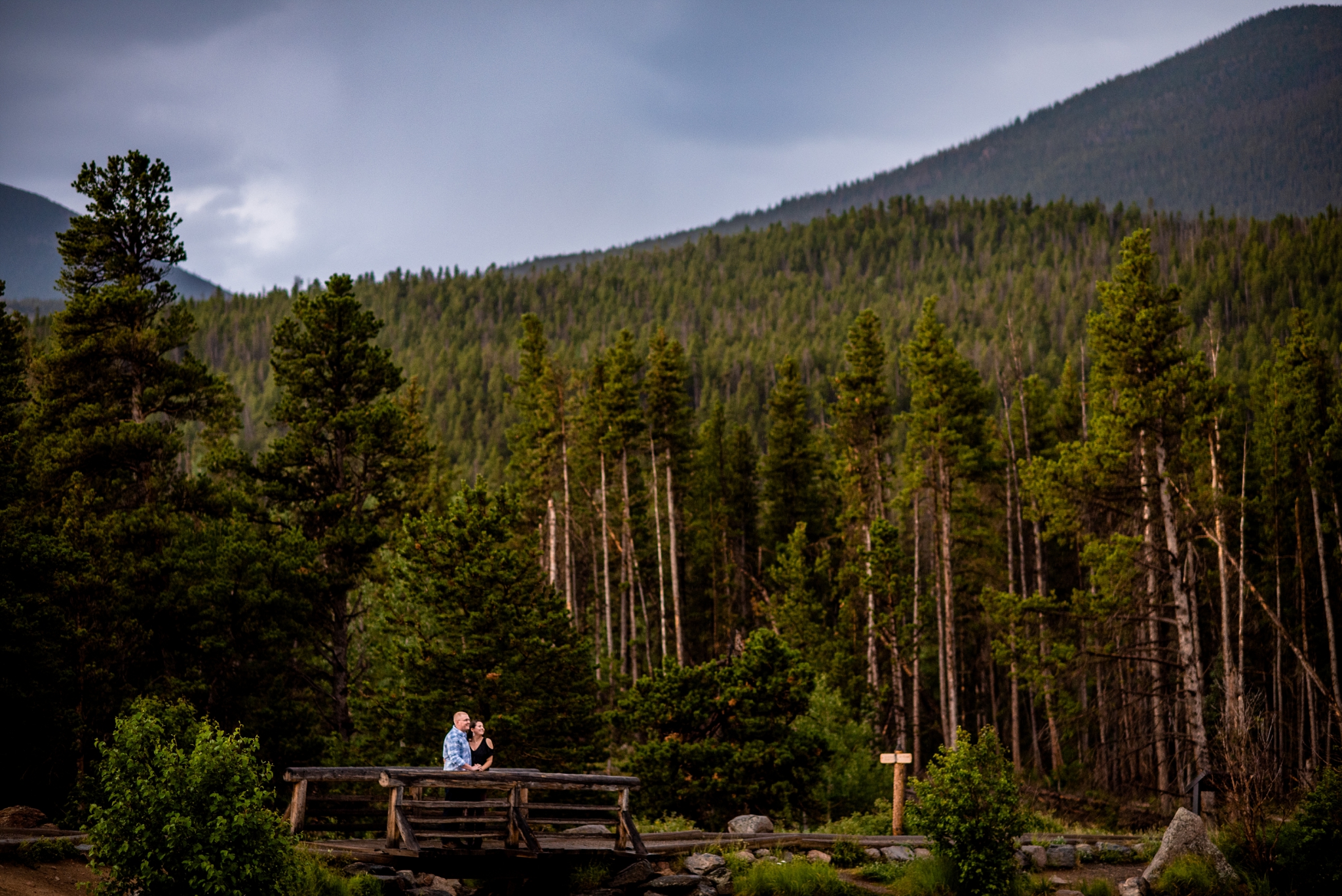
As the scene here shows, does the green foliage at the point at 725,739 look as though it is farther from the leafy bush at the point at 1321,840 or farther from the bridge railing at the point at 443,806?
the leafy bush at the point at 1321,840

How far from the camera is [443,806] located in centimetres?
1312

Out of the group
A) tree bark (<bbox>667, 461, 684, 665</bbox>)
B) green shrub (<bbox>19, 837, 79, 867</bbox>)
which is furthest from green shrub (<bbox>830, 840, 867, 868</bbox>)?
tree bark (<bbox>667, 461, 684, 665</bbox>)

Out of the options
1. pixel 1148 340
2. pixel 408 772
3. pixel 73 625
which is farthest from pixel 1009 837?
pixel 73 625

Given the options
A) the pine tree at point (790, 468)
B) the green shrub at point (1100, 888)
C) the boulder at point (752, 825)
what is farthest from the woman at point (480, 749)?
the pine tree at point (790, 468)

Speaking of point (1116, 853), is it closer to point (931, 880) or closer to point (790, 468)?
point (931, 880)

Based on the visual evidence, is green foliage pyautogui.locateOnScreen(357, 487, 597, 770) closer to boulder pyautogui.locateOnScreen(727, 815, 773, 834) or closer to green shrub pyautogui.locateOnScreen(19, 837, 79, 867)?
boulder pyautogui.locateOnScreen(727, 815, 773, 834)

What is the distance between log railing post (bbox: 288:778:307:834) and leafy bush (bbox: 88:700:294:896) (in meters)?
2.87

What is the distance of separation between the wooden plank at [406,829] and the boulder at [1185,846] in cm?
963

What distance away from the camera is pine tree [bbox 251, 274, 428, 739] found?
25.2m

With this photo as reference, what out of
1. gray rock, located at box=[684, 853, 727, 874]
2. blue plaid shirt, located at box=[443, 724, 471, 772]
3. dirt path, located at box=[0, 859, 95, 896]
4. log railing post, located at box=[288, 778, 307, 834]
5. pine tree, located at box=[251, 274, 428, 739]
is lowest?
gray rock, located at box=[684, 853, 727, 874]

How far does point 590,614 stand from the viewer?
157 feet

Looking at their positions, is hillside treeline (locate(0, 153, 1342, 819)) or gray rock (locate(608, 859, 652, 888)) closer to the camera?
gray rock (locate(608, 859, 652, 888))

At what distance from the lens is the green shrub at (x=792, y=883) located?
1348cm

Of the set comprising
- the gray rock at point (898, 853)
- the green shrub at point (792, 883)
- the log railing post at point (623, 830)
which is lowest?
the gray rock at point (898, 853)
